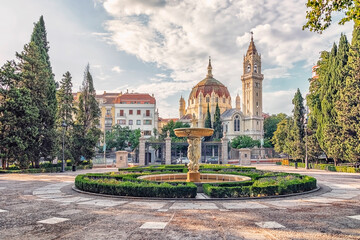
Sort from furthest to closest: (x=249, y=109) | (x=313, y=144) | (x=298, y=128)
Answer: (x=249, y=109) < (x=298, y=128) < (x=313, y=144)

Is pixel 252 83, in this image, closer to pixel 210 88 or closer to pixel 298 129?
pixel 210 88

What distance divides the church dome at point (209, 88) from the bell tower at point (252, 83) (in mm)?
9811

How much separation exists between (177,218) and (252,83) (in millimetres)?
72286

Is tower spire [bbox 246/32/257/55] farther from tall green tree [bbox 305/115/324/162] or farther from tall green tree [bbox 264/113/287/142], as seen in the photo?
tall green tree [bbox 305/115/324/162]

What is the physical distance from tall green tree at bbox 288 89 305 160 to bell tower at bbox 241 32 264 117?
38877 millimetres

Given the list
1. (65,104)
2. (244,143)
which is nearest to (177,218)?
(65,104)

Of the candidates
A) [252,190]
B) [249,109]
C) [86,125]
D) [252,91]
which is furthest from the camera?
[249,109]

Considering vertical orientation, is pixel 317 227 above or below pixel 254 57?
below

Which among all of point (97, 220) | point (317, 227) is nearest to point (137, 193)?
point (97, 220)

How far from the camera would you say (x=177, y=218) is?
7.65 metres

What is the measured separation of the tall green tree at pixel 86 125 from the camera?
30.3m

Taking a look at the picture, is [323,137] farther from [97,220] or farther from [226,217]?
[97,220]

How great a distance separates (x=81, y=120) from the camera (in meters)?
31.7

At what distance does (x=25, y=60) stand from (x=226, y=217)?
25.1 m
